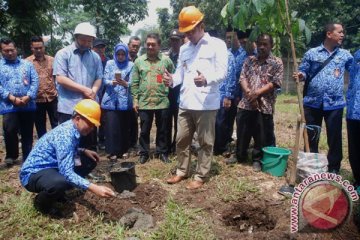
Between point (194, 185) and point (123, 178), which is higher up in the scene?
point (123, 178)

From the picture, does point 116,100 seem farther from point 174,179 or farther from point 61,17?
point 61,17

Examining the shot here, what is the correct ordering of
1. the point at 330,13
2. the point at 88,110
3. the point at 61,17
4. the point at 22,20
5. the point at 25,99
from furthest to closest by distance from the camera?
the point at 61,17 < the point at 330,13 < the point at 22,20 < the point at 25,99 < the point at 88,110

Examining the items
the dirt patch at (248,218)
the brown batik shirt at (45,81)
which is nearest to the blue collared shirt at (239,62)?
the dirt patch at (248,218)

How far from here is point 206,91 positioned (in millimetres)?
4070

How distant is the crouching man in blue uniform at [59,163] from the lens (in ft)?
10.6

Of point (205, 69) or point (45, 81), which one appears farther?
point (45, 81)

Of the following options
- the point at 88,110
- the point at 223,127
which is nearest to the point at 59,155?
the point at 88,110

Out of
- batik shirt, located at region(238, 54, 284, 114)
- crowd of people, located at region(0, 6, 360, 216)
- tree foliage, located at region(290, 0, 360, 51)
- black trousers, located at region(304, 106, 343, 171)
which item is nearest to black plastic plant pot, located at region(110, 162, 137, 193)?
crowd of people, located at region(0, 6, 360, 216)

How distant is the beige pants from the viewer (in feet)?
13.7

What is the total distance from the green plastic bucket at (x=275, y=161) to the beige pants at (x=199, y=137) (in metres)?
0.91

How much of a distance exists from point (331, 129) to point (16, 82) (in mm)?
4399

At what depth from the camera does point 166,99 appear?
16.9 feet

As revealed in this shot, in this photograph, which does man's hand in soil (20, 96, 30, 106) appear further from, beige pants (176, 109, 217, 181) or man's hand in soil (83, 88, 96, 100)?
beige pants (176, 109, 217, 181)

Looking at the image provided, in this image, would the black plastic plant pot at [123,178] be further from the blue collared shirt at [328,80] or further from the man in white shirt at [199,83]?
the blue collared shirt at [328,80]
